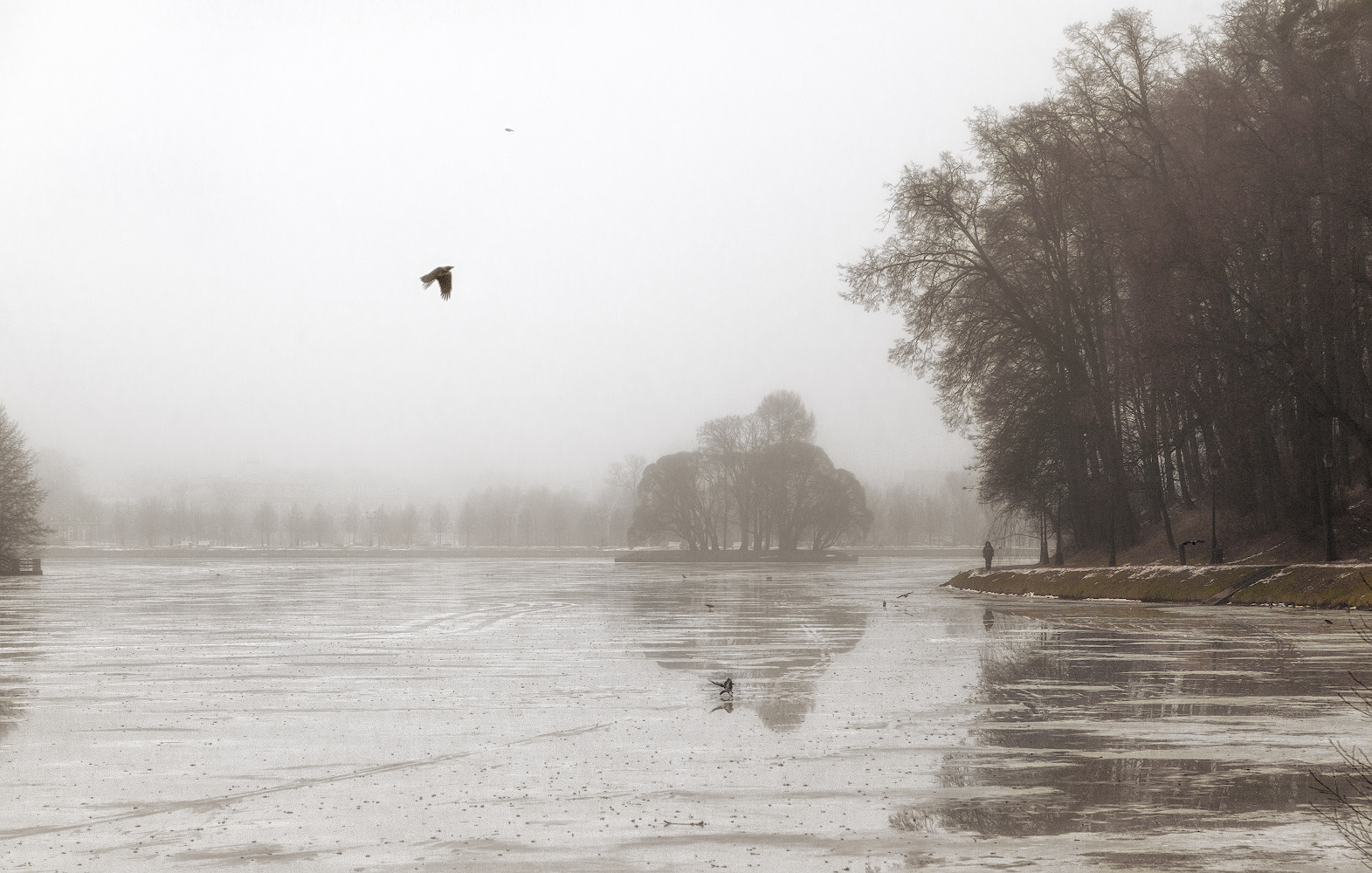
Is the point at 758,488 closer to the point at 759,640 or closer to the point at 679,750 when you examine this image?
the point at 759,640

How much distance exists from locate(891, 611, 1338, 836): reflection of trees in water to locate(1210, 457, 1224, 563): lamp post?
12169 millimetres

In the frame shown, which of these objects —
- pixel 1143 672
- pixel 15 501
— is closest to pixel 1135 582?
pixel 1143 672

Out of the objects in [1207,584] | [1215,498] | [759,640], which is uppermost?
[1215,498]

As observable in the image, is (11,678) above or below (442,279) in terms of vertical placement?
below

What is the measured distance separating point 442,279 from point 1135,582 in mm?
25857

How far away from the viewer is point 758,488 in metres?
99.7

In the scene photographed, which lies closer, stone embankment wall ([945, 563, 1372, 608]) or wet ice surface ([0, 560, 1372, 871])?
wet ice surface ([0, 560, 1372, 871])

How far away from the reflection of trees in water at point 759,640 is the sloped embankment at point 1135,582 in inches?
268

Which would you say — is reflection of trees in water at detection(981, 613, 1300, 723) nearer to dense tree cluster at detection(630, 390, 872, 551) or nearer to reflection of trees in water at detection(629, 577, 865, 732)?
reflection of trees in water at detection(629, 577, 865, 732)

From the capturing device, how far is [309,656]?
19.4 meters

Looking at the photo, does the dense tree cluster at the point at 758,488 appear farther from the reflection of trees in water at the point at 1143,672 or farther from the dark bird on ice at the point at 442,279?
the dark bird on ice at the point at 442,279

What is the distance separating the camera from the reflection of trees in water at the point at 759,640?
14227mm

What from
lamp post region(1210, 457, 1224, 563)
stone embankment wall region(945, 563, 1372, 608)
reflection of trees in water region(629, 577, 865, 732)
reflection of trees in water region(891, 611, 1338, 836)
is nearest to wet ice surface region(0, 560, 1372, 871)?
reflection of trees in water region(891, 611, 1338, 836)

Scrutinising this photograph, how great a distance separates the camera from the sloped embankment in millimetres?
30328
